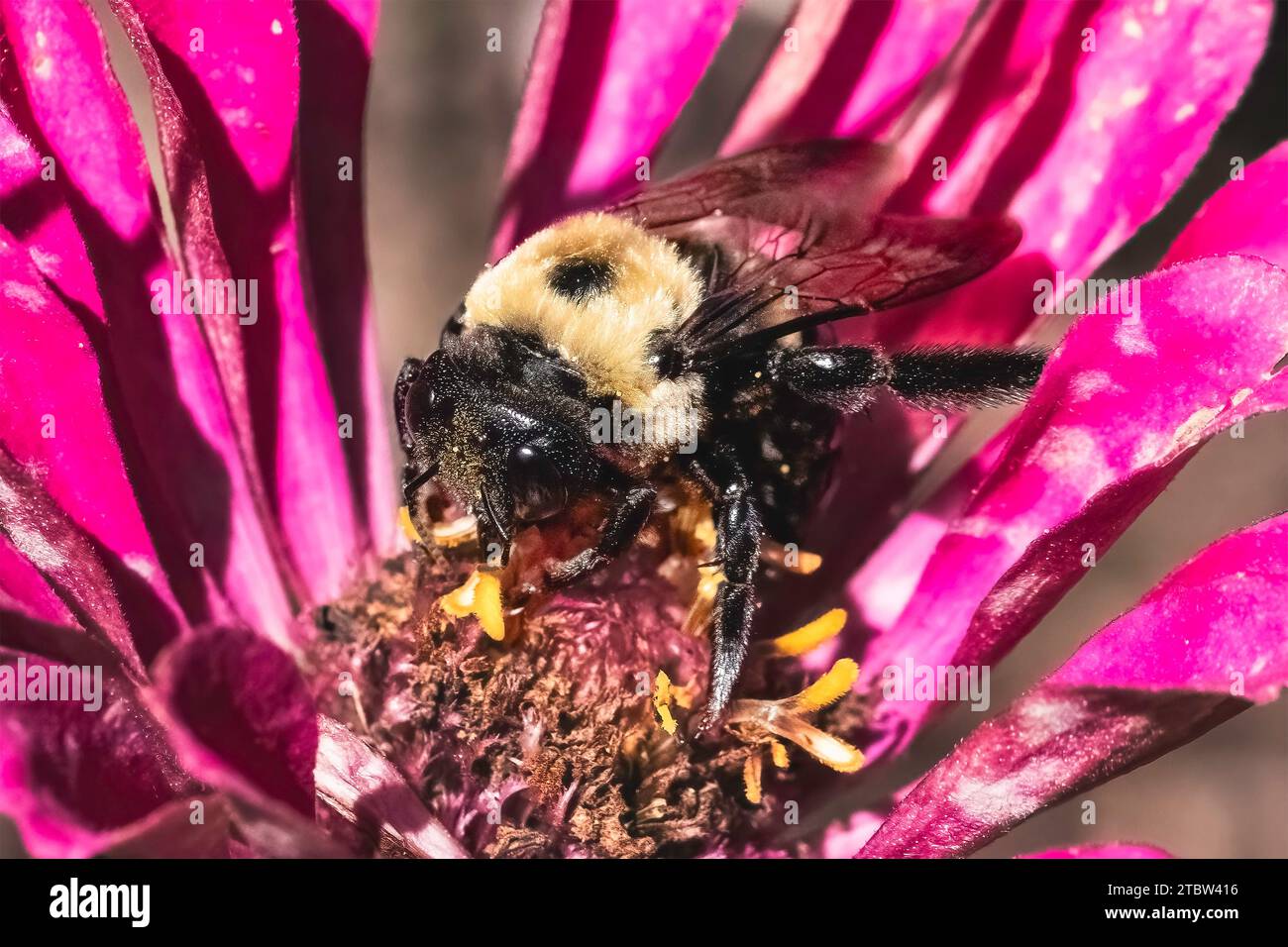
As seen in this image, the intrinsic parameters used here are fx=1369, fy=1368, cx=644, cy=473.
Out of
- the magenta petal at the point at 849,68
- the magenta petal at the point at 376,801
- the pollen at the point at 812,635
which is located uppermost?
the magenta petal at the point at 849,68

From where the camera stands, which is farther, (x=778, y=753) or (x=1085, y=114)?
(x=1085, y=114)

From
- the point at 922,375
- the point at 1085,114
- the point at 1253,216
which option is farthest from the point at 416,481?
the point at 1085,114

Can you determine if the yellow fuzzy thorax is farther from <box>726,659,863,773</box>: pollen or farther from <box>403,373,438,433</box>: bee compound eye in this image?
<box>726,659,863,773</box>: pollen

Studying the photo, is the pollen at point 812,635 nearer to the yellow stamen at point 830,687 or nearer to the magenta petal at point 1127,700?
the yellow stamen at point 830,687

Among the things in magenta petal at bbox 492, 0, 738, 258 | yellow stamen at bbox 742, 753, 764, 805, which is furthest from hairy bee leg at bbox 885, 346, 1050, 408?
magenta petal at bbox 492, 0, 738, 258

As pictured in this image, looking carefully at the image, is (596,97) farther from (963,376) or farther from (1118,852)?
(1118,852)

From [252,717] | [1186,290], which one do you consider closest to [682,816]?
[252,717]

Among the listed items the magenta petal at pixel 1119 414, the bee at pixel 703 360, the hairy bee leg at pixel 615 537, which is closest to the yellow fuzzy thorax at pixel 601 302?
the bee at pixel 703 360
